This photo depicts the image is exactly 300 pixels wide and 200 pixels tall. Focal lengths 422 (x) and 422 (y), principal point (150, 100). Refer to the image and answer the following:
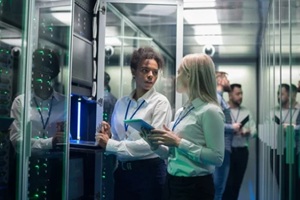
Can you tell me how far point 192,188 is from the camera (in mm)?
2191

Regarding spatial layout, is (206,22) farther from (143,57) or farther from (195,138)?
(195,138)

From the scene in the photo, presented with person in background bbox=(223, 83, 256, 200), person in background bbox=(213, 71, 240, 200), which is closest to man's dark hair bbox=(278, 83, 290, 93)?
person in background bbox=(213, 71, 240, 200)

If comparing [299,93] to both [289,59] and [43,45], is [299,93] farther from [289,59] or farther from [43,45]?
[43,45]

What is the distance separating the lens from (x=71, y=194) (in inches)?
123

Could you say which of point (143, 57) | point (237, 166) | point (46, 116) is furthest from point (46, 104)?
point (237, 166)

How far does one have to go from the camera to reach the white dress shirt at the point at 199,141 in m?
2.18

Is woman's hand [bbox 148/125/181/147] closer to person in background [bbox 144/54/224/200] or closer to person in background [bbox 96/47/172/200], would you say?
person in background [bbox 144/54/224/200]

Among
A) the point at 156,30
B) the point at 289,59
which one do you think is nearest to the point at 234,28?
the point at 156,30

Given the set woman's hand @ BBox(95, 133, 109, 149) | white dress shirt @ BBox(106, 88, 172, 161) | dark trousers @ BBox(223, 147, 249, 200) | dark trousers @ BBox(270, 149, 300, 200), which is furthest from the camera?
dark trousers @ BBox(223, 147, 249, 200)

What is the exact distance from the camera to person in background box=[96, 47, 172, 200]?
2.75 metres

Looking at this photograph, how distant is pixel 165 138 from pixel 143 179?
A: 0.59 m

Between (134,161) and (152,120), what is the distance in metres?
0.29

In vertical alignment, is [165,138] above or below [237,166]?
above

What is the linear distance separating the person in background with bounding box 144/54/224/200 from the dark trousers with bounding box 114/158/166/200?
16.7 inches
